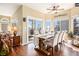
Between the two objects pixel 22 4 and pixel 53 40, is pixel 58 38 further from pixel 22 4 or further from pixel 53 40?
pixel 22 4

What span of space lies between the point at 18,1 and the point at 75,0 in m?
1.07

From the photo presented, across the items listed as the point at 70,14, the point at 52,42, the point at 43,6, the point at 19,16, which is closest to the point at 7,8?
the point at 19,16

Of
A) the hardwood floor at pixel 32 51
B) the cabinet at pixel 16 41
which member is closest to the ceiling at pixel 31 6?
the cabinet at pixel 16 41

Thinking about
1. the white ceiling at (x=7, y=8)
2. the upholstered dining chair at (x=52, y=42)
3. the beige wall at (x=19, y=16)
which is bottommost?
the upholstered dining chair at (x=52, y=42)

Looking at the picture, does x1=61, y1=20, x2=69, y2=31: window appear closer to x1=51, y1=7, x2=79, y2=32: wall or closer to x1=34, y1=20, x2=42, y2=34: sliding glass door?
x1=51, y1=7, x2=79, y2=32: wall

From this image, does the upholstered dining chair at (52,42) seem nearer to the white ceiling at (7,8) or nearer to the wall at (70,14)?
the wall at (70,14)

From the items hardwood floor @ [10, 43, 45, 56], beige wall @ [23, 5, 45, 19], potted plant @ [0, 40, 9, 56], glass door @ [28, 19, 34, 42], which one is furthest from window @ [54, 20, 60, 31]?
potted plant @ [0, 40, 9, 56]

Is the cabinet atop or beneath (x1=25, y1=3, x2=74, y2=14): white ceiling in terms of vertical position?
beneath

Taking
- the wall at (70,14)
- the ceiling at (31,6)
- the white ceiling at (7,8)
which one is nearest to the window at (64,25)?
the wall at (70,14)

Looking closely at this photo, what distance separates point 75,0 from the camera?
2.48 meters

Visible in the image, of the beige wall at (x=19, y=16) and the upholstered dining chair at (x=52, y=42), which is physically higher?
the beige wall at (x=19, y=16)

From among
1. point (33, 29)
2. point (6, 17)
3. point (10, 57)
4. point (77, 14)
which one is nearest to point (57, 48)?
point (33, 29)

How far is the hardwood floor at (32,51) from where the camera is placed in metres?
2.50

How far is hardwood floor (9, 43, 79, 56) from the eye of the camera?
2.50 m
